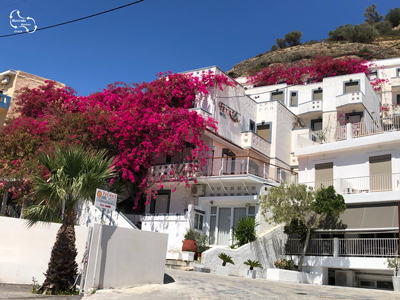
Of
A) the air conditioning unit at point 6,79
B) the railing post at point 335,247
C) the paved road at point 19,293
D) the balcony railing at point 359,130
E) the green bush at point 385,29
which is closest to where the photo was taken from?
the paved road at point 19,293

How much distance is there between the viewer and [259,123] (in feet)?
103

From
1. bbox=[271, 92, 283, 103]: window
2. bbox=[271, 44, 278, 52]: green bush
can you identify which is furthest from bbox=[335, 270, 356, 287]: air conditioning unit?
bbox=[271, 44, 278, 52]: green bush

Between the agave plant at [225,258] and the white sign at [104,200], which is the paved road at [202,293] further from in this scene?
the agave plant at [225,258]

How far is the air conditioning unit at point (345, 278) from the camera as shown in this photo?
70.2ft

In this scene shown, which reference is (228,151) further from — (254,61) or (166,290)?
(254,61)

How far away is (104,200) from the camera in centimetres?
1193

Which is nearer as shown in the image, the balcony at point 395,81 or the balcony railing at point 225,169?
the balcony railing at point 225,169

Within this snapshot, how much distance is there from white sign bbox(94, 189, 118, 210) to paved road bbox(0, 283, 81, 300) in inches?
100

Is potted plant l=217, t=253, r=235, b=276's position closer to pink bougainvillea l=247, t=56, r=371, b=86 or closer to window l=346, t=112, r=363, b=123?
window l=346, t=112, r=363, b=123

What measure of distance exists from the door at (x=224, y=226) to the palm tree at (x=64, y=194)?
13.0m

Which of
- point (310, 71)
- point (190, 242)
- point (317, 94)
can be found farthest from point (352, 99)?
point (190, 242)

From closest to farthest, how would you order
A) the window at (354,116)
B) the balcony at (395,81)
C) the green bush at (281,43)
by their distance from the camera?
the window at (354,116) < the balcony at (395,81) < the green bush at (281,43)

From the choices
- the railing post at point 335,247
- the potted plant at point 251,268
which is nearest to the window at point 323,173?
the railing post at point 335,247

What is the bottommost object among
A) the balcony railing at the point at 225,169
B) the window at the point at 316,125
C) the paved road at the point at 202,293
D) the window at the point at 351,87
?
the paved road at the point at 202,293
